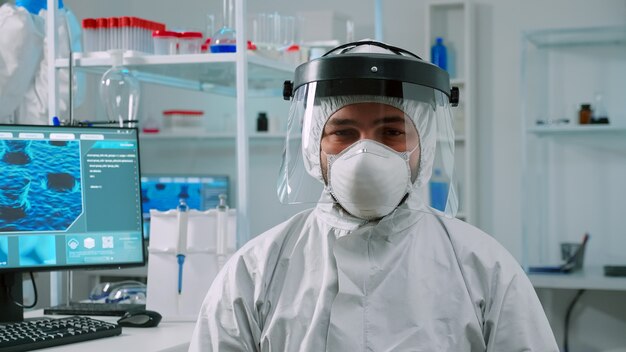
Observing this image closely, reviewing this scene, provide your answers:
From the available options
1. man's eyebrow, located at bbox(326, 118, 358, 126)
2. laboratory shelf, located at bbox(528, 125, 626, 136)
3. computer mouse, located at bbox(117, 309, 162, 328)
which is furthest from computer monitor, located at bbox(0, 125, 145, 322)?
laboratory shelf, located at bbox(528, 125, 626, 136)

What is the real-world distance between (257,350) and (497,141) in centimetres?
352

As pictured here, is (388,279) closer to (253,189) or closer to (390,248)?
(390,248)

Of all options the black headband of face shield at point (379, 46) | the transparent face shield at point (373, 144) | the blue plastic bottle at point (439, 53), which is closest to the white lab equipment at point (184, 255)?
the transparent face shield at point (373, 144)

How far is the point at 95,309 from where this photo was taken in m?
2.07

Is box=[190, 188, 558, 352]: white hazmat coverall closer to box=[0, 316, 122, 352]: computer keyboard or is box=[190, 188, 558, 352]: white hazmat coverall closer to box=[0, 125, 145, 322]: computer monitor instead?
box=[0, 316, 122, 352]: computer keyboard

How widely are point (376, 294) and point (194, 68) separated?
1191 mm

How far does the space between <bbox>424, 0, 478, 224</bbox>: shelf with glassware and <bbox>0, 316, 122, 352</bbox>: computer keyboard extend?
10.0 feet

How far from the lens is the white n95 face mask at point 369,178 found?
1374 mm

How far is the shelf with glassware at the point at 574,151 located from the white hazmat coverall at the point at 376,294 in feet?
10.1

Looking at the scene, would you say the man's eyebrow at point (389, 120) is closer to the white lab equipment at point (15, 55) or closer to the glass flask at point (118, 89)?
the glass flask at point (118, 89)

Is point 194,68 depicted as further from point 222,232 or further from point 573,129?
point 573,129

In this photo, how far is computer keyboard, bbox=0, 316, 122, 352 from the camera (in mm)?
1644

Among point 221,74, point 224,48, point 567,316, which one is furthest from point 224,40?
point 567,316

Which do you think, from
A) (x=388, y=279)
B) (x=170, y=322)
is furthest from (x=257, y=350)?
(x=170, y=322)
